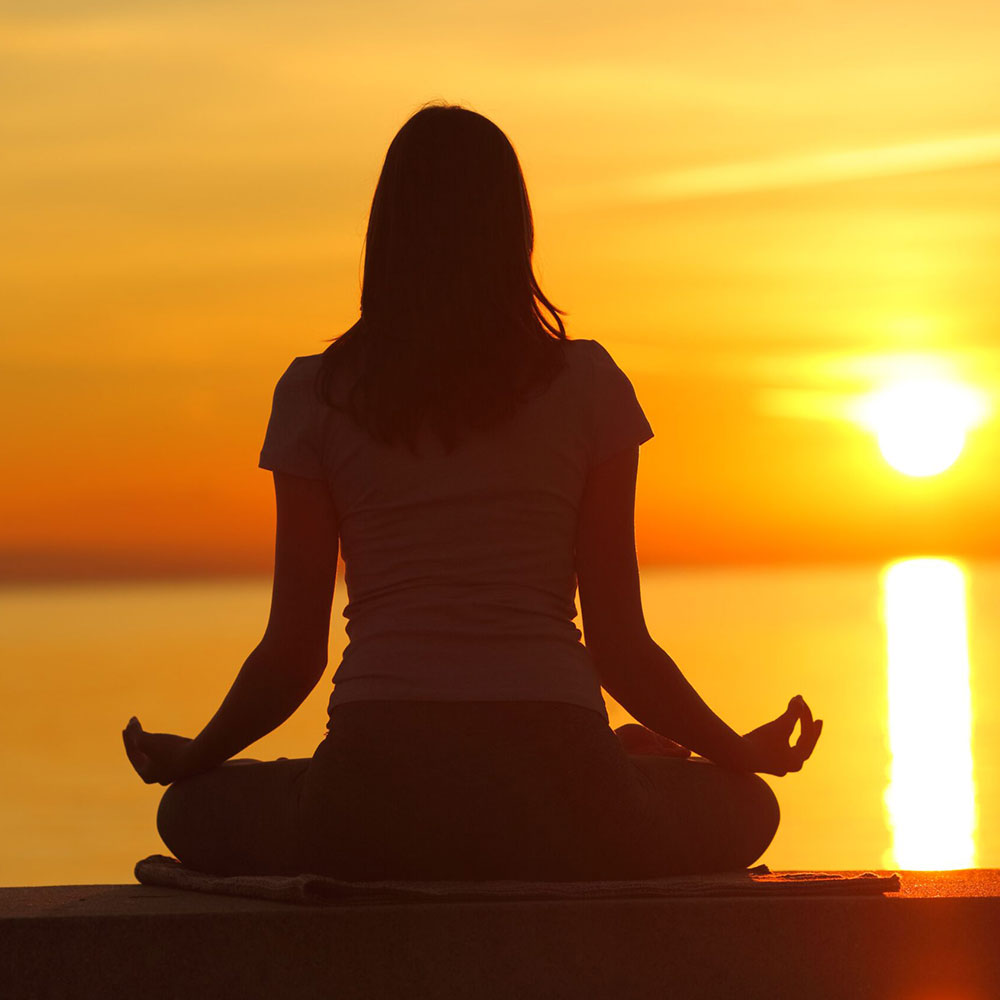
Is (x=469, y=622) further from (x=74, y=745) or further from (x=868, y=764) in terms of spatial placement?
(x=74, y=745)

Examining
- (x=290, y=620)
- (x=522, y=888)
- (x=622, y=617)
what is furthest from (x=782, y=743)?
(x=290, y=620)

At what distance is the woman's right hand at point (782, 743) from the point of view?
10.7ft

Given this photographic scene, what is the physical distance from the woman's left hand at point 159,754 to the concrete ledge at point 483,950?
13.0 inches

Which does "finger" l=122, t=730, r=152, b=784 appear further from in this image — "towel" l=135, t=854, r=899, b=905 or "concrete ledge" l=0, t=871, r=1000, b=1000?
"concrete ledge" l=0, t=871, r=1000, b=1000

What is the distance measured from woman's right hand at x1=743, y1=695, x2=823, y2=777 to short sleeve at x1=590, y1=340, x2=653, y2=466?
57 centimetres

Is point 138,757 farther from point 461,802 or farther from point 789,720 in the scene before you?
point 789,720

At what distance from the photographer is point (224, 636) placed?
26062 millimetres

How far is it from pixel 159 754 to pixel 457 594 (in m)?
0.68

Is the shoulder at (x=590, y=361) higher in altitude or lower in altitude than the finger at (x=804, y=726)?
higher

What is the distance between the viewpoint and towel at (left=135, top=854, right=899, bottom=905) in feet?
9.57

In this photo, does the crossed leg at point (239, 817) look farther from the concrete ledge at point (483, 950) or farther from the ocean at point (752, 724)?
the ocean at point (752, 724)

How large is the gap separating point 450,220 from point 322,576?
0.65 metres

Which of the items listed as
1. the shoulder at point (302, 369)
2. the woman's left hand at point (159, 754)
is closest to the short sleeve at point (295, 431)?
the shoulder at point (302, 369)

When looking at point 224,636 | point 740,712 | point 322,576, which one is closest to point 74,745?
point 740,712
